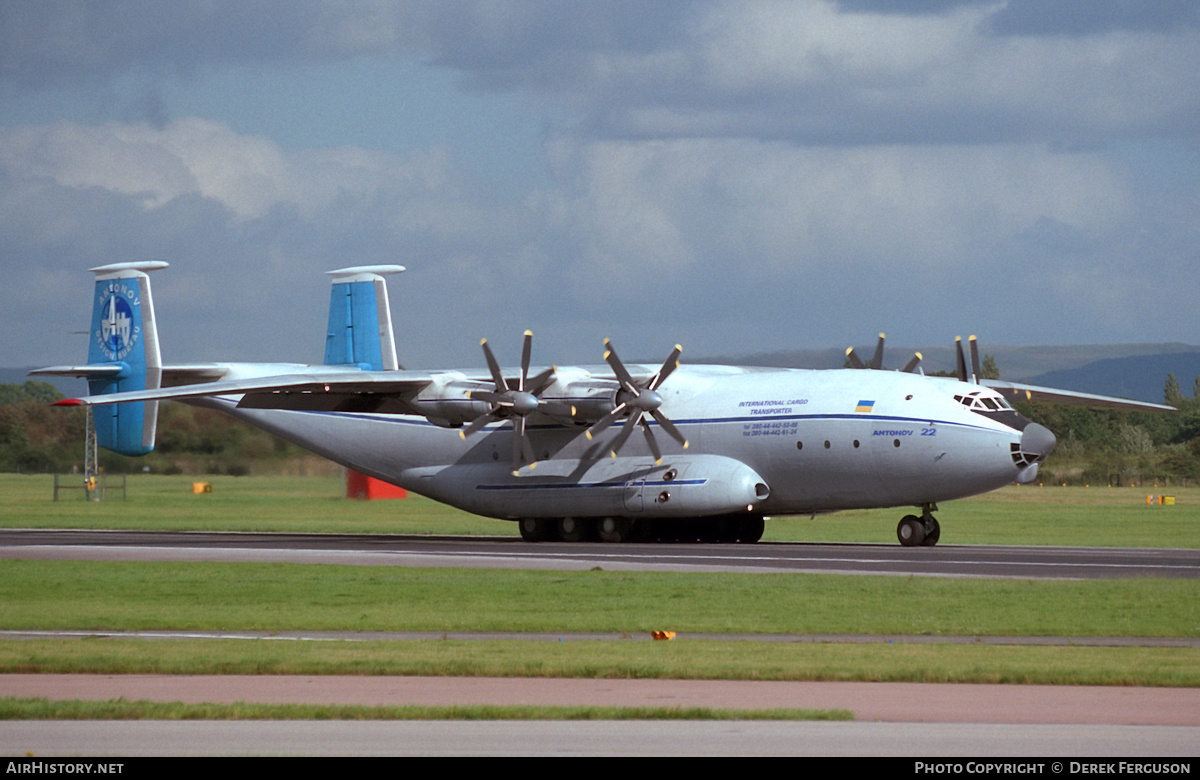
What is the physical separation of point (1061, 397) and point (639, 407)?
1392cm

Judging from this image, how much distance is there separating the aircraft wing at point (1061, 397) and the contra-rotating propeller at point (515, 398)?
13.1 meters

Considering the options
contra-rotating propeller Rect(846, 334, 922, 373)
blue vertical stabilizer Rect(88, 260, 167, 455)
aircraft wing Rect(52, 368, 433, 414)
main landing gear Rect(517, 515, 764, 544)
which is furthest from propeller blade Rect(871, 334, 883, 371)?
blue vertical stabilizer Rect(88, 260, 167, 455)

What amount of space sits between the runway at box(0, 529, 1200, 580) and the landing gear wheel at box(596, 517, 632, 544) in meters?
1.36

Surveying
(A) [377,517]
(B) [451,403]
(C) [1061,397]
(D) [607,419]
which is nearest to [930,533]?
(D) [607,419]

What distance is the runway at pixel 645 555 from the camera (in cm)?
3002

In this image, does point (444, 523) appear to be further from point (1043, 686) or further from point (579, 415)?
point (1043, 686)

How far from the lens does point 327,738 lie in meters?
11.4

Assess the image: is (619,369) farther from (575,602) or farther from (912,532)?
(575,602)

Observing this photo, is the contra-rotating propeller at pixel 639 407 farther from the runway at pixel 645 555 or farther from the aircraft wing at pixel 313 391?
the aircraft wing at pixel 313 391

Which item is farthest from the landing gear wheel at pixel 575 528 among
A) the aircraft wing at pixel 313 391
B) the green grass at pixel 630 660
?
the green grass at pixel 630 660

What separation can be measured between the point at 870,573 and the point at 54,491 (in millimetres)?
43812

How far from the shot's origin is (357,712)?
41.1 ft

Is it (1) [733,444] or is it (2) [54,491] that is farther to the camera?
Answer: (2) [54,491]
